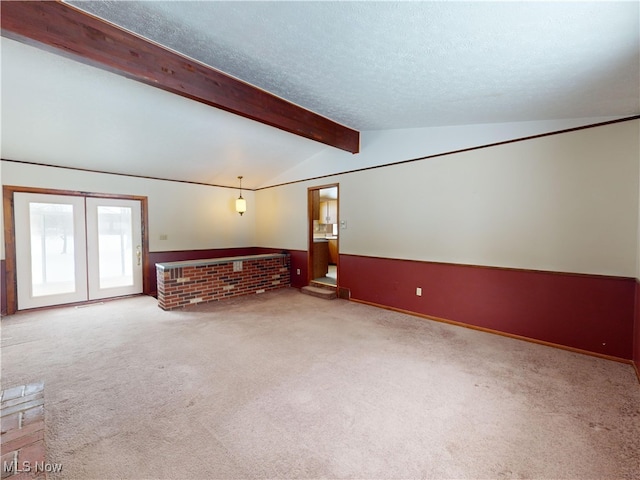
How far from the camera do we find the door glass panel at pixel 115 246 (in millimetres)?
5191

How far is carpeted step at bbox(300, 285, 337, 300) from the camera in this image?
213 inches

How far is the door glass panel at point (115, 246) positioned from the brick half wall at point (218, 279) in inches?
44.4

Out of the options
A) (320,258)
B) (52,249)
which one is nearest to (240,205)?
(320,258)

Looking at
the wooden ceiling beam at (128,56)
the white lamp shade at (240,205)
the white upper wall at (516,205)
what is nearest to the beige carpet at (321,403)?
the white upper wall at (516,205)

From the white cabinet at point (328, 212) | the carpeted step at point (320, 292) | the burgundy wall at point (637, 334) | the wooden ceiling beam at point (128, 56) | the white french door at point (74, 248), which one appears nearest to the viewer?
the wooden ceiling beam at point (128, 56)

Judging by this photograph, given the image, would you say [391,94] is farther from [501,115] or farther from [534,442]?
[534,442]

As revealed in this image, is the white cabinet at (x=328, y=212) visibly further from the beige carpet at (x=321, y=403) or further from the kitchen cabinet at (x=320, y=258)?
the beige carpet at (x=321, y=403)

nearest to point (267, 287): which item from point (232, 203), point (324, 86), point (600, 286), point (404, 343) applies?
point (232, 203)

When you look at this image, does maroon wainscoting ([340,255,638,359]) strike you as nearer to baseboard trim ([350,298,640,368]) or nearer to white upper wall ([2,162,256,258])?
baseboard trim ([350,298,640,368])

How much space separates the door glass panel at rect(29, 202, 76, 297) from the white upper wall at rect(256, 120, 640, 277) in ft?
16.3

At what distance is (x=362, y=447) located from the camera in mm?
1772

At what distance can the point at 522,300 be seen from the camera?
3482 millimetres

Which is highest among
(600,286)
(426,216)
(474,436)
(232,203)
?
(232,203)

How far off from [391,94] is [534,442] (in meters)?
3.19
